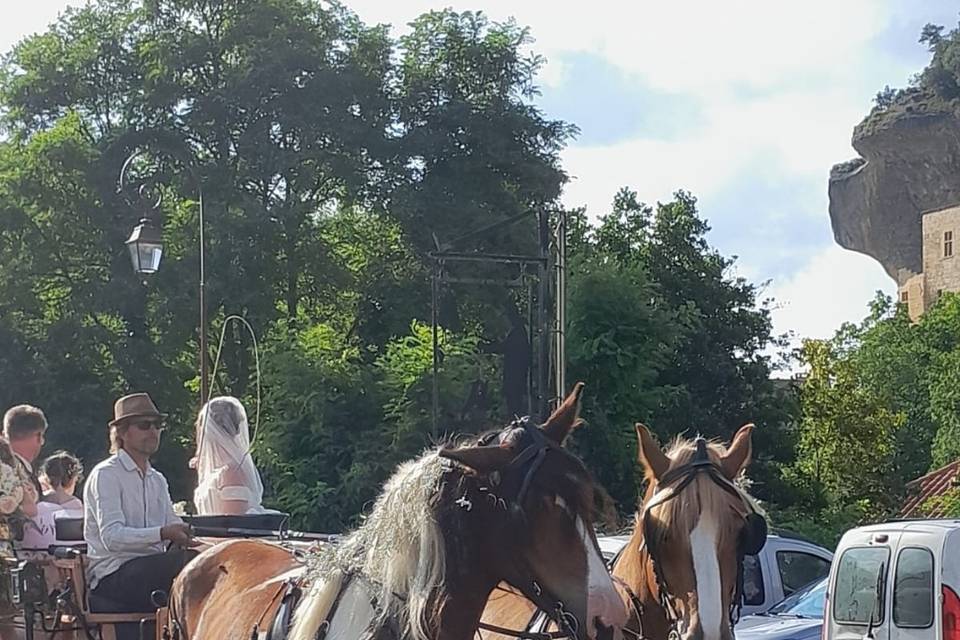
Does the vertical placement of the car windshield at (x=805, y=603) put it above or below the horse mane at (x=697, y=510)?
below

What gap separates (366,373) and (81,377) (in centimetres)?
606

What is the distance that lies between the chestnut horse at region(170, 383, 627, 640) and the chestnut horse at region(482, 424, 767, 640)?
685mm

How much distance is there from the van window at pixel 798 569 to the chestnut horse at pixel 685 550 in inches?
234

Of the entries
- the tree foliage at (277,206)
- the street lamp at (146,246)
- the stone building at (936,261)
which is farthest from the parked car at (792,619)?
the stone building at (936,261)

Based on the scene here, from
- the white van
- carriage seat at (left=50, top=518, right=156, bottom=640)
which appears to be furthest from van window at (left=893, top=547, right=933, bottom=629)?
carriage seat at (left=50, top=518, right=156, bottom=640)

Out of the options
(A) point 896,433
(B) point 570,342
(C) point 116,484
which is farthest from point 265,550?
(A) point 896,433

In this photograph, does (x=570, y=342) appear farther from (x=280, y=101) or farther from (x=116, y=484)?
(x=116, y=484)

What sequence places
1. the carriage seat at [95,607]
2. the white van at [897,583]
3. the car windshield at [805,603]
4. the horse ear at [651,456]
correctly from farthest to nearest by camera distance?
the car windshield at [805,603], the white van at [897,583], the carriage seat at [95,607], the horse ear at [651,456]

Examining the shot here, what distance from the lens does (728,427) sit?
33406 mm

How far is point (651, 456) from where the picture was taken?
237 inches

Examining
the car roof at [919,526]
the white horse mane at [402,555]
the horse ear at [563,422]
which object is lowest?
the car roof at [919,526]

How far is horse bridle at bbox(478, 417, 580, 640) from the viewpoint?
4.43 meters

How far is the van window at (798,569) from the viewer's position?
11695 millimetres

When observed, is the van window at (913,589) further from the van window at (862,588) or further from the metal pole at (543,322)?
the metal pole at (543,322)
